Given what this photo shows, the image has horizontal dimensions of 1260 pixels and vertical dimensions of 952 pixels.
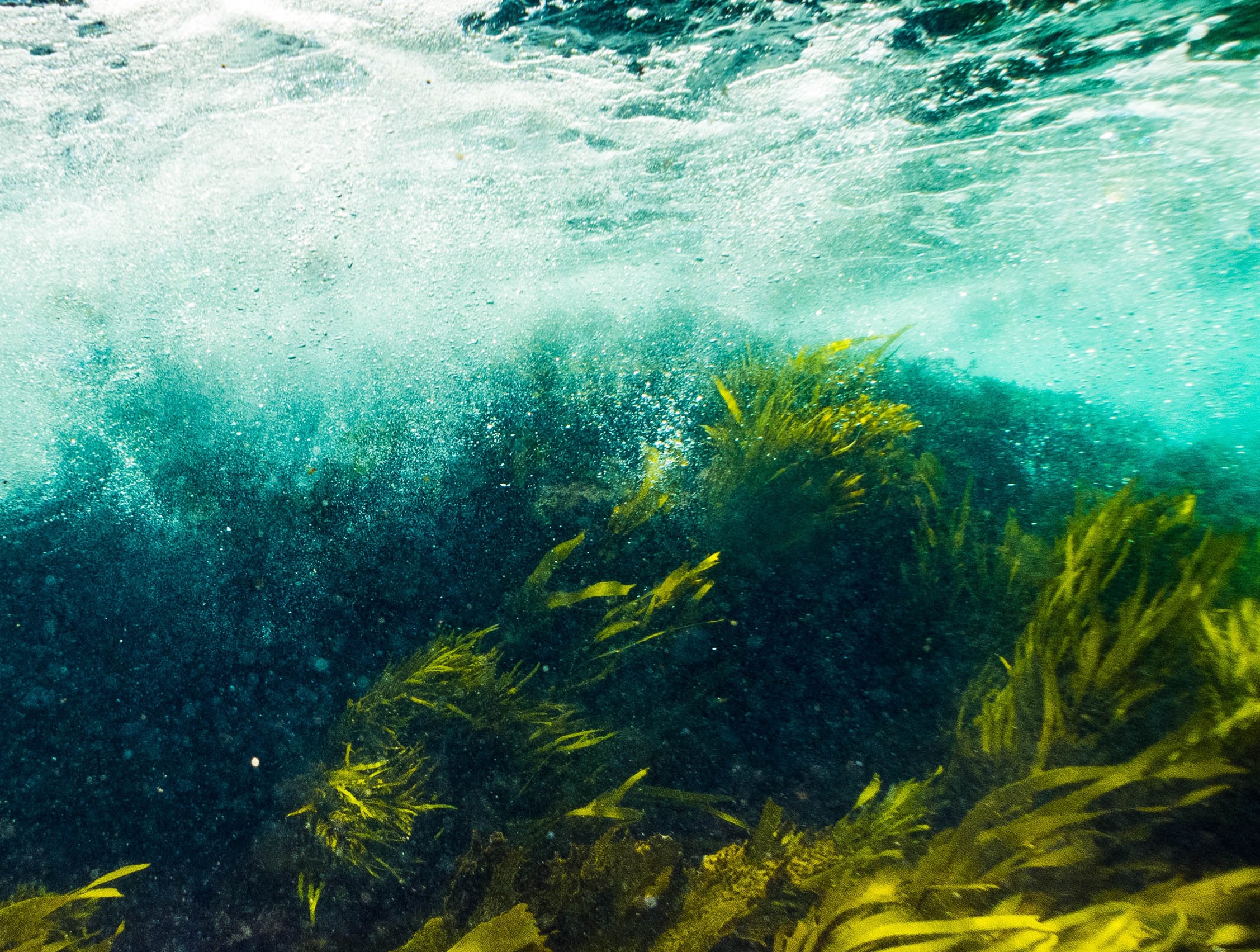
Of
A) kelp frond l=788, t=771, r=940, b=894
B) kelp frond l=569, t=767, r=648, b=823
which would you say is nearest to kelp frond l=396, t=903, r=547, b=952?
kelp frond l=569, t=767, r=648, b=823

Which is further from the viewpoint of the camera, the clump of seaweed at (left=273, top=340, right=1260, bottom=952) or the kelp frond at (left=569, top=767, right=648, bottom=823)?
the kelp frond at (left=569, top=767, right=648, bottom=823)

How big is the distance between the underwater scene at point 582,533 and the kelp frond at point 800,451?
1.4 inches

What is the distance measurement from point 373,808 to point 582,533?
2082 mm

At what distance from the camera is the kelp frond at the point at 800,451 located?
3910 millimetres

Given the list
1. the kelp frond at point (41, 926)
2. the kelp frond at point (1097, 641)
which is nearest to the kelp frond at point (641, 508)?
the kelp frond at point (1097, 641)

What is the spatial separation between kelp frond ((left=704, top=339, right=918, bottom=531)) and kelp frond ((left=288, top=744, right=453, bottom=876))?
2.69 meters

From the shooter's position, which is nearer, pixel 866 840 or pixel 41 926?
pixel 866 840

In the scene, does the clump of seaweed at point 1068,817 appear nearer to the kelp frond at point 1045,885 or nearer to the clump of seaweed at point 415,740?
the kelp frond at point 1045,885

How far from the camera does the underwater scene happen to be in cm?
259

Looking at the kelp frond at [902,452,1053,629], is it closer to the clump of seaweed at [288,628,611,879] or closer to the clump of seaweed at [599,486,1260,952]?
the clump of seaweed at [599,486,1260,952]

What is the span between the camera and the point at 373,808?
122 inches

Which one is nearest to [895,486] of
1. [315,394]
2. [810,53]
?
[810,53]

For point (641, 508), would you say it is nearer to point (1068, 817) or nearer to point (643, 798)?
point (643, 798)

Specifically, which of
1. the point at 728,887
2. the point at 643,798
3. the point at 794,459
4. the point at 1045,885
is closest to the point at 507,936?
the point at 643,798
